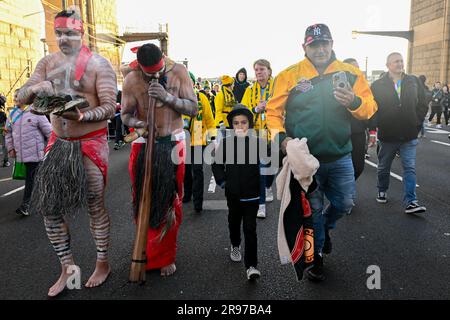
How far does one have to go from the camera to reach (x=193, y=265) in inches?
149

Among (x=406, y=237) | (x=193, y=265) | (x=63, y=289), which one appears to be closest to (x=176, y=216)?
(x=193, y=265)

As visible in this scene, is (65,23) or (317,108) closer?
(65,23)

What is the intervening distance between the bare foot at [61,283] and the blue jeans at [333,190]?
205 centimetres

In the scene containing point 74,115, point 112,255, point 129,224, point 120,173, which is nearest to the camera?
point 74,115

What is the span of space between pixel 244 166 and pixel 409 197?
9.25 feet

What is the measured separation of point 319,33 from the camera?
316cm

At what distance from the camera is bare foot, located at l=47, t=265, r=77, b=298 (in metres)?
3.17

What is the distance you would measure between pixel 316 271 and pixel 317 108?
1.35m

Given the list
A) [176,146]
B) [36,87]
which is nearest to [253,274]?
[176,146]

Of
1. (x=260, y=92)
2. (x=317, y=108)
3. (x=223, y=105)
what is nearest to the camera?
(x=317, y=108)

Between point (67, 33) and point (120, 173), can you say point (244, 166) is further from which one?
point (120, 173)

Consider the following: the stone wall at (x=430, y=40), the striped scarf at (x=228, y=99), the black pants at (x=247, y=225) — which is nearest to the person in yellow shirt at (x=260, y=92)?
the striped scarf at (x=228, y=99)

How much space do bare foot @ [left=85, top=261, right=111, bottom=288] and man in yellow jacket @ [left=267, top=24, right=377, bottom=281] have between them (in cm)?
164

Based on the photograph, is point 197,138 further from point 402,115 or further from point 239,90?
point 402,115
